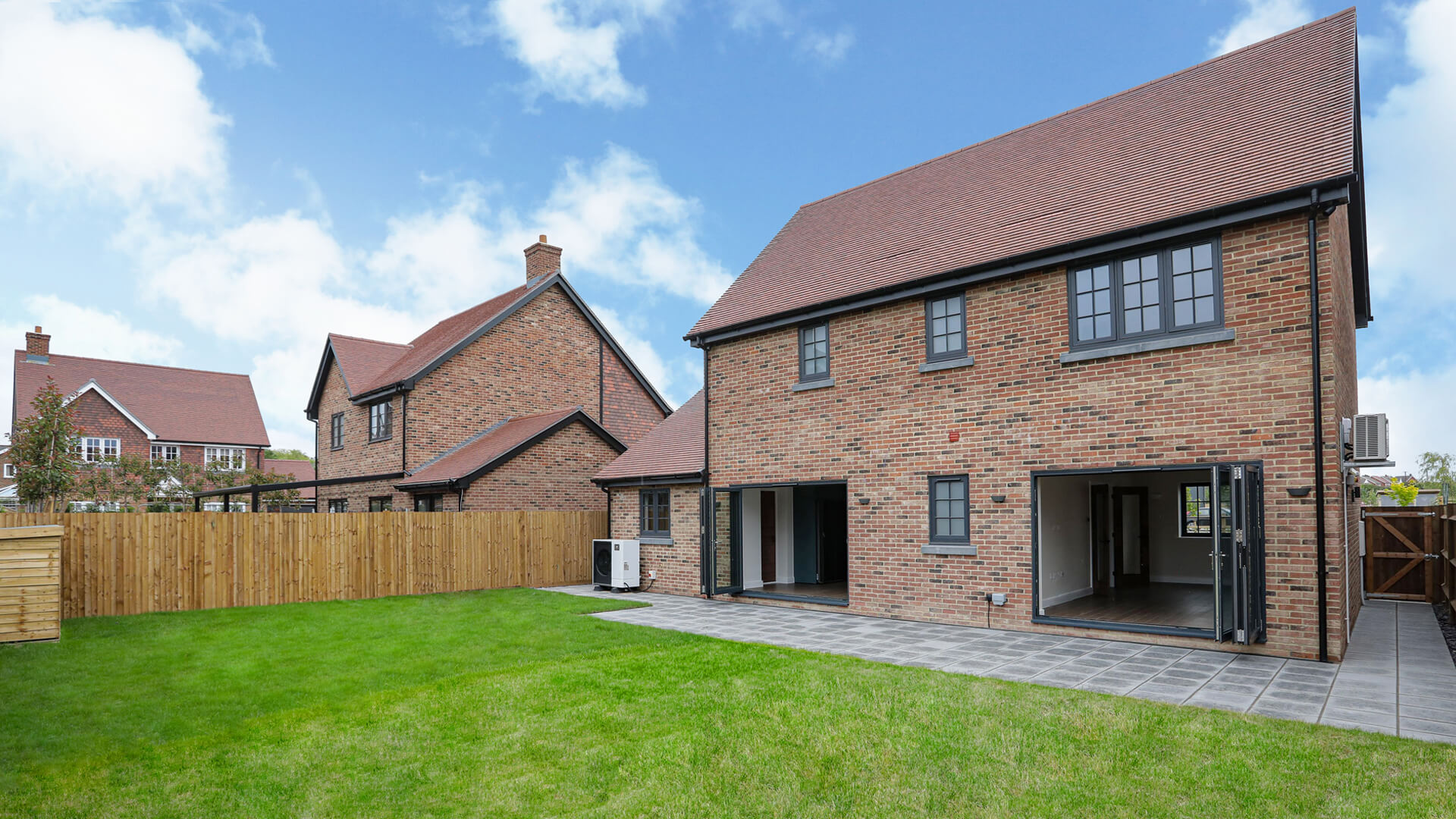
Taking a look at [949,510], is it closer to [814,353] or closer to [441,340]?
[814,353]

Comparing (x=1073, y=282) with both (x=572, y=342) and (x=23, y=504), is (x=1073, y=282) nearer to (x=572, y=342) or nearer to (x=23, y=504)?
(x=572, y=342)

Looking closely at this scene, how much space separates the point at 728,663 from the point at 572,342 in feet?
60.1

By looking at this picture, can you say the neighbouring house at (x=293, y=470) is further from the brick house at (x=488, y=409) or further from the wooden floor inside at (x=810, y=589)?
the wooden floor inside at (x=810, y=589)

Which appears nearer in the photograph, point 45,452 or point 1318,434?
point 1318,434

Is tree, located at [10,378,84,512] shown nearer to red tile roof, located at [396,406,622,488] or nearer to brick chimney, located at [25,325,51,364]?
red tile roof, located at [396,406,622,488]

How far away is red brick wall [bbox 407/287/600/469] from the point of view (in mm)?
22141

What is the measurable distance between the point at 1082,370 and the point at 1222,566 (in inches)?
110

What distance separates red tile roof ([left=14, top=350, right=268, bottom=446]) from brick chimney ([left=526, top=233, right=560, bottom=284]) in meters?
23.7

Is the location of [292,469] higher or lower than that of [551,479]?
lower

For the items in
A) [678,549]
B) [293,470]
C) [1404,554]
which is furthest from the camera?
[293,470]

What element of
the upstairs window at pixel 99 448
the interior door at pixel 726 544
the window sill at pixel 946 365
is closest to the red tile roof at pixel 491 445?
the interior door at pixel 726 544

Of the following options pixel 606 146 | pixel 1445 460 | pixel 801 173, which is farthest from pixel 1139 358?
pixel 1445 460

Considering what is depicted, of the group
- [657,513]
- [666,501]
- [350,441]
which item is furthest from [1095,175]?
[350,441]

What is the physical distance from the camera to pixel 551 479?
20938mm
